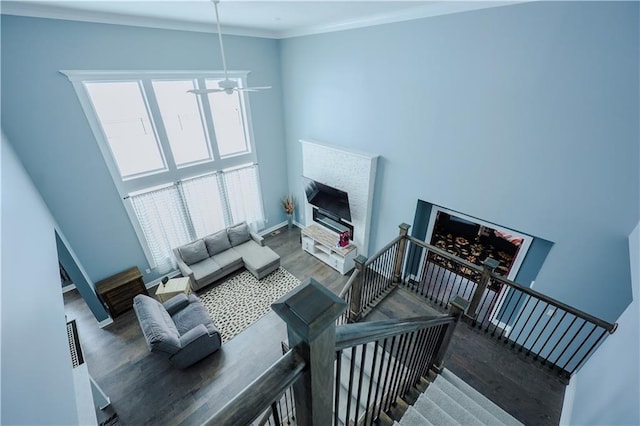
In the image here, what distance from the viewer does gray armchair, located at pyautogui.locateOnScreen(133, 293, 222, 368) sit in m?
3.40

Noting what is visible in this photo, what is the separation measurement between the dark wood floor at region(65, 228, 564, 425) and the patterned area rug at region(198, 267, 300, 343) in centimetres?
20

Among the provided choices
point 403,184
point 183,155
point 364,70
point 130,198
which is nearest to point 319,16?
point 364,70

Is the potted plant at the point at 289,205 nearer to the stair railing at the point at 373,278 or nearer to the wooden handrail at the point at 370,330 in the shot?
the stair railing at the point at 373,278

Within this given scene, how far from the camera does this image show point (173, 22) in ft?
13.2

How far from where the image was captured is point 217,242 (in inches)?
219

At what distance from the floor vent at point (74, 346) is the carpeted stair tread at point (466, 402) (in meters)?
4.01

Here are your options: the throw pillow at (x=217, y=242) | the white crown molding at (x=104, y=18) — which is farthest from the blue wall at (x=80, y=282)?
the white crown molding at (x=104, y=18)

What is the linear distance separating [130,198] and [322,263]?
3.88 meters

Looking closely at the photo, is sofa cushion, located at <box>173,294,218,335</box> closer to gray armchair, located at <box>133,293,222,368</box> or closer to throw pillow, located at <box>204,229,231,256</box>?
gray armchair, located at <box>133,293,222,368</box>

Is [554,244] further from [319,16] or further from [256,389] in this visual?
[319,16]

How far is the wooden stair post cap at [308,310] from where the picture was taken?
2.31 ft

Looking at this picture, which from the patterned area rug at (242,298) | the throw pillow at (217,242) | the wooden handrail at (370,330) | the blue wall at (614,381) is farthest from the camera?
the throw pillow at (217,242)

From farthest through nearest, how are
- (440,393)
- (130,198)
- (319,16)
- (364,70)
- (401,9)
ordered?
(130,198) < (364,70) < (319,16) < (401,9) < (440,393)

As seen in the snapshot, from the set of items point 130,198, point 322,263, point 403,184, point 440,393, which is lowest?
point 322,263
